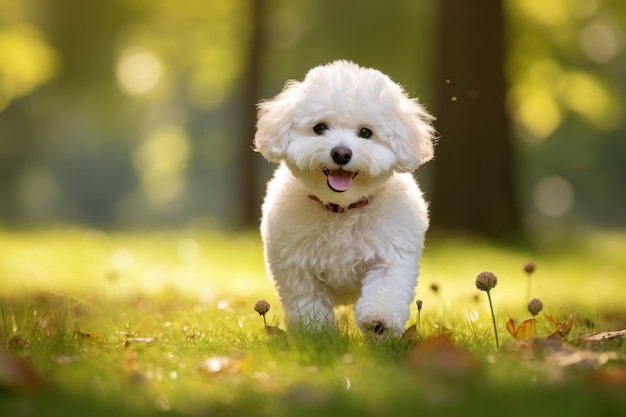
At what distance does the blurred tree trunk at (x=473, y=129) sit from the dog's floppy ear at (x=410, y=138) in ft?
20.5

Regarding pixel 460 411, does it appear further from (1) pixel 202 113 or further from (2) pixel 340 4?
(1) pixel 202 113

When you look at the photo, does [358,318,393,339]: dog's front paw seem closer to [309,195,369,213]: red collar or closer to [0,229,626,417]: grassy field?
[0,229,626,417]: grassy field

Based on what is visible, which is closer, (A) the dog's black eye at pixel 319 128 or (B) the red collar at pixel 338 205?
(A) the dog's black eye at pixel 319 128

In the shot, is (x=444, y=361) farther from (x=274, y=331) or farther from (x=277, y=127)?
(x=277, y=127)

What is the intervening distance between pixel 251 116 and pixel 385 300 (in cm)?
1091

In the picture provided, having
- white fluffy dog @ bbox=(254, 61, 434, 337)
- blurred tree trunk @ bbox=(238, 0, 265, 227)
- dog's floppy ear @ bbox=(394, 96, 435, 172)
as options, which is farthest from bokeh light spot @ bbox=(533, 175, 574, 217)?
white fluffy dog @ bbox=(254, 61, 434, 337)

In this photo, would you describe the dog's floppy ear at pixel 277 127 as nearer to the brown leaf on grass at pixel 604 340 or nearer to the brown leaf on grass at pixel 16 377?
the brown leaf on grass at pixel 604 340

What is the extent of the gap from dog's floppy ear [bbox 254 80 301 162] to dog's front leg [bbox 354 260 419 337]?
781mm

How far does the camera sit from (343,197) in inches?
170

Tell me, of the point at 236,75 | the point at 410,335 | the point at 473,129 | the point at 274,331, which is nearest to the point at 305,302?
the point at 274,331

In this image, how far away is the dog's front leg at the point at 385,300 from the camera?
161 inches

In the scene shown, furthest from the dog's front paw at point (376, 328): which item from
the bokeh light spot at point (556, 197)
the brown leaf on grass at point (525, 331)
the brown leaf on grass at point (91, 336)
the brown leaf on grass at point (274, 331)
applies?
the bokeh light spot at point (556, 197)

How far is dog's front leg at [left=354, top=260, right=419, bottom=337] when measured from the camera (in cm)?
408

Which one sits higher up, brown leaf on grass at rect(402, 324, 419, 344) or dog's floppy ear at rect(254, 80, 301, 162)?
dog's floppy ear at rect(254, 80, 301, 162)
